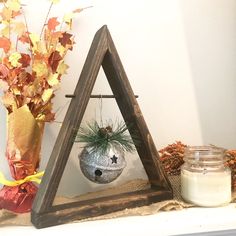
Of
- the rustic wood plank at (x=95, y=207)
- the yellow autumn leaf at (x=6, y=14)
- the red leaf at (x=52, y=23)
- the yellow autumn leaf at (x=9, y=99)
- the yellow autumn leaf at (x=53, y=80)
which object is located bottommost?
the rustic wood plank at (x=95, y=207)

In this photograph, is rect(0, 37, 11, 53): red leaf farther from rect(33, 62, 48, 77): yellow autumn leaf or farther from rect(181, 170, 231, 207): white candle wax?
rect(181, 170, 231, 207): white candle wax

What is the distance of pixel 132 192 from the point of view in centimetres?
56

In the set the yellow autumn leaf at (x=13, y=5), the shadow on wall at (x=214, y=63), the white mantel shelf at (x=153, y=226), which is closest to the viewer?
the white mantel shelf at (x=153, y=226)

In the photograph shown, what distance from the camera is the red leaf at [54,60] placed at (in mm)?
562

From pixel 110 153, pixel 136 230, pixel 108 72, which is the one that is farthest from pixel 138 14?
pixel 136 230

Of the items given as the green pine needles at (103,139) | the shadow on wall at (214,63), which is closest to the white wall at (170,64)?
the shadow on wall at (214,63)

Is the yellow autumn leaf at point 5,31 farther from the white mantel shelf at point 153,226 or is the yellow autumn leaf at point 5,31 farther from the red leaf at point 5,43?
the white mantel shelf at point 153,226

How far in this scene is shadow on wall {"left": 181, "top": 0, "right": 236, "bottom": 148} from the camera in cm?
72

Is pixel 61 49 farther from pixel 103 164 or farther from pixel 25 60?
pixel 103 164

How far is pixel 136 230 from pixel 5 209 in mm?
223

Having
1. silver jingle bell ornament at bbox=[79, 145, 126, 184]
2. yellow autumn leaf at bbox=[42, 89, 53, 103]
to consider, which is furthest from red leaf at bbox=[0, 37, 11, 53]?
silver jingle bell ornament at bbox=[79, 145, 126, 184]

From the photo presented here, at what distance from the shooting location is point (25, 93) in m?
0.54

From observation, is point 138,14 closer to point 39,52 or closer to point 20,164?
point 39,52

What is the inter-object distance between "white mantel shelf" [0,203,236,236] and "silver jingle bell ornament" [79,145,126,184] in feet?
0.25
